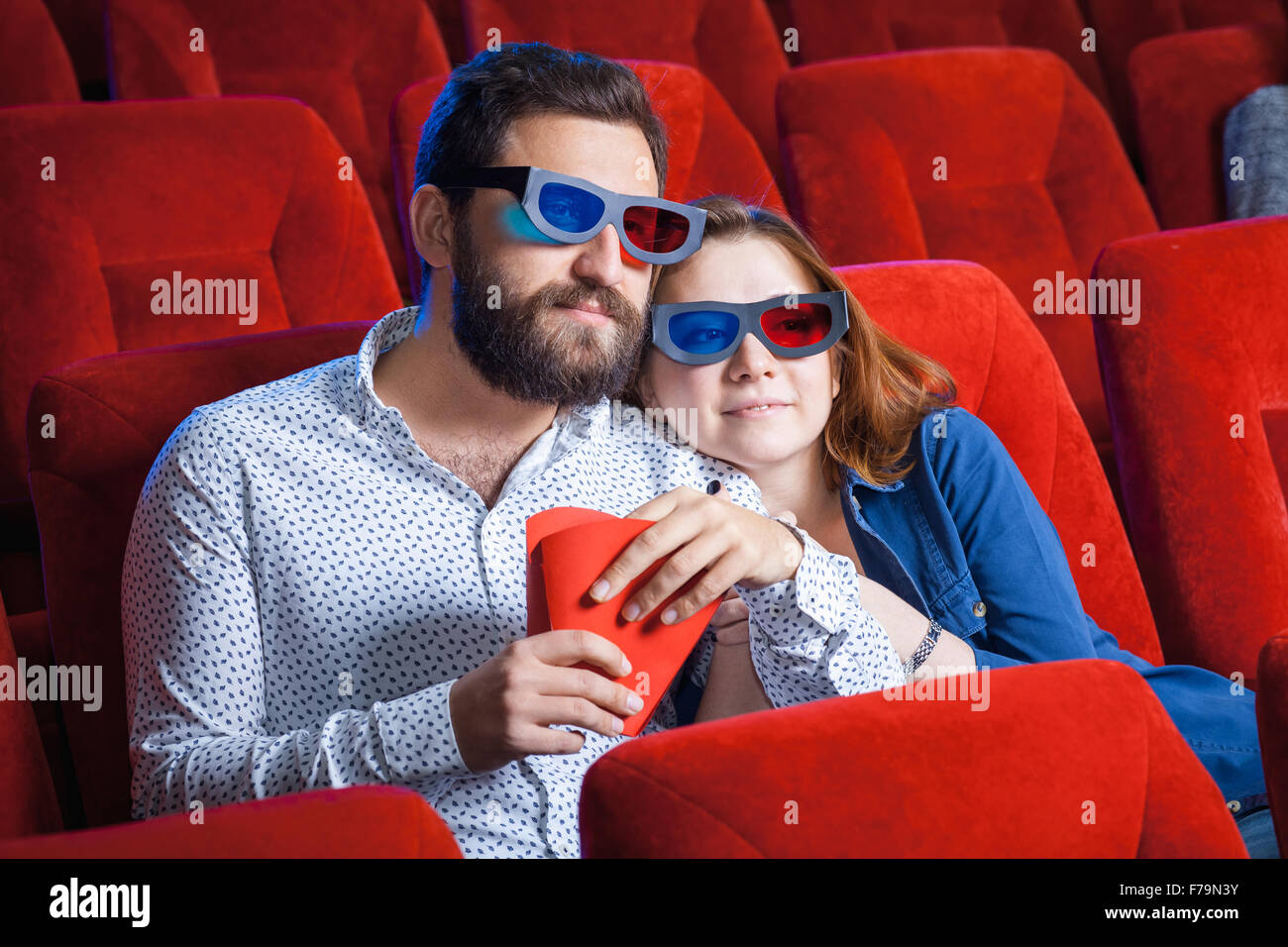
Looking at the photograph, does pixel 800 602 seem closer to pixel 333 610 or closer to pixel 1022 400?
pixel 333 610

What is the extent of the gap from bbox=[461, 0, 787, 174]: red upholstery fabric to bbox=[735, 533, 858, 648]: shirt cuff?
1081 mm

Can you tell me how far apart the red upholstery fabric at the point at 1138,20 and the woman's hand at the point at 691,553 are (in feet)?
5.27

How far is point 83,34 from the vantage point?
189 centimetres

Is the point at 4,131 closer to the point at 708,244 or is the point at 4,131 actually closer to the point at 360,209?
the point at 360,209

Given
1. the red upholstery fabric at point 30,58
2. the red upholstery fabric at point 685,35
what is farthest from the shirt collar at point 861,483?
the red upholstery fabric at point 30,58

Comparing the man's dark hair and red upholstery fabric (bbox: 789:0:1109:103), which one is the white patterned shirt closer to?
the man's dark hair

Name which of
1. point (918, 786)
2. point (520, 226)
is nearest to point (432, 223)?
point (520, 226)

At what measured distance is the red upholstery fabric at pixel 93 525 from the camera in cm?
86

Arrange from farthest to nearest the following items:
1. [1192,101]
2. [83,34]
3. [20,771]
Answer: [83,34], [1192,101], [20,771]

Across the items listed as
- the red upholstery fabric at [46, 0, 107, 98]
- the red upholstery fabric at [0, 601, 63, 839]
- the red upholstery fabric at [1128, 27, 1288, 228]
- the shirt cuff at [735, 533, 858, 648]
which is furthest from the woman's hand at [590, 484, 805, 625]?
the red upholstery fabric at [46, 0, 107, 98]

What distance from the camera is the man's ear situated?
93 cm

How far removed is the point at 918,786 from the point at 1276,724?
0.24 m
